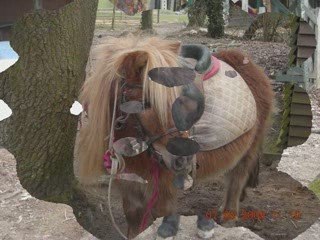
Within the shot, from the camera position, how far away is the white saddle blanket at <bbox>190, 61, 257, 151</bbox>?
6.22ft

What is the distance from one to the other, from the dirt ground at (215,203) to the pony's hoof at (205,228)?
0.49 feet

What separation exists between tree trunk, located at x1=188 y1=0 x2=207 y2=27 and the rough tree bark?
1.33 ft

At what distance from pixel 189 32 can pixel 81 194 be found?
91 centimetres

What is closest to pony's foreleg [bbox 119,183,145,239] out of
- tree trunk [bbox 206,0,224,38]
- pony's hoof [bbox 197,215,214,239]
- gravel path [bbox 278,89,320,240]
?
pony's hoof [bbox 197,215,214,239]

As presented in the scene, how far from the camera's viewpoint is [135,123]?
1771mm

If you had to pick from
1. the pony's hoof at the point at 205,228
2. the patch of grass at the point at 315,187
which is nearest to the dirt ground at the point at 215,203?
the patch of grass at the point at 315,187

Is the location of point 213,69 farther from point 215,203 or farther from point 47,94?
point 215,203

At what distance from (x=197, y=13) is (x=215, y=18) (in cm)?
16

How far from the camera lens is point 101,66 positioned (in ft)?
5.93

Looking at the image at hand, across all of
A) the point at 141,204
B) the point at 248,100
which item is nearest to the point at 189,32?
the point at 248,100

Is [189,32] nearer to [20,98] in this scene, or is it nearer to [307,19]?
[307,19]

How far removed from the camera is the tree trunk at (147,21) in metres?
2.15

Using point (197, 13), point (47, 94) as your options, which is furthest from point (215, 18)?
point (47, 94)

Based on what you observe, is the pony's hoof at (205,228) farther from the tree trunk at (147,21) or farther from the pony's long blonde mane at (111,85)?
the tree trunk at (147,21)
